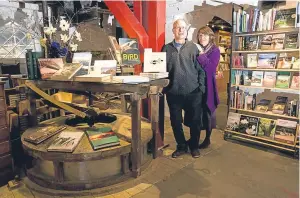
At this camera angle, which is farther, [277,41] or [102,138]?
[277,41]

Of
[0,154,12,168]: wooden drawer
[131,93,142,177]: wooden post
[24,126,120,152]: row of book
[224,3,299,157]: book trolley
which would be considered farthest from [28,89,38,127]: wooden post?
[224,3,299,157]: book trolley

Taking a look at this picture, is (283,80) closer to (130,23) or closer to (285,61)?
(285,61)

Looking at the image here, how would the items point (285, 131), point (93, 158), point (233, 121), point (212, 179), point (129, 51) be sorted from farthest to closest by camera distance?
point (233, 121) < point (285, 131) < point (129, 51) < point (212, 179) < point (93, 158)

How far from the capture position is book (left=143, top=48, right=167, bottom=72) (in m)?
2.29

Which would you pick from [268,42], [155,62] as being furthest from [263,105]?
[155,62]

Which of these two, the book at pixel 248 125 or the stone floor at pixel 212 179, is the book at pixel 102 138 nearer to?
the stone floor at pixel 212 179

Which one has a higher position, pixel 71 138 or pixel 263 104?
pixel 263 104

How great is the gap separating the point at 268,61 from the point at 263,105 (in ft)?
1.85

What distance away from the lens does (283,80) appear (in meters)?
2.74

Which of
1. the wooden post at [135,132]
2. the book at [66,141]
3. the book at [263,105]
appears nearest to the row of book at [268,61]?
the book at [263,105]

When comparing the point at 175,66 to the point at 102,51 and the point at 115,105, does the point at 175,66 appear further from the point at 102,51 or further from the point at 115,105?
the point at 102,51

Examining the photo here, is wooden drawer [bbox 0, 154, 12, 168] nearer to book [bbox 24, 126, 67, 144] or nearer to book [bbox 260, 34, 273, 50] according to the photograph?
book [bbox 24, 126, 67, 144]

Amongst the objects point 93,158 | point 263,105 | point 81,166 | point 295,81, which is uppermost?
point 295,81

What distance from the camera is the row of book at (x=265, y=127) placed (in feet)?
8.76
